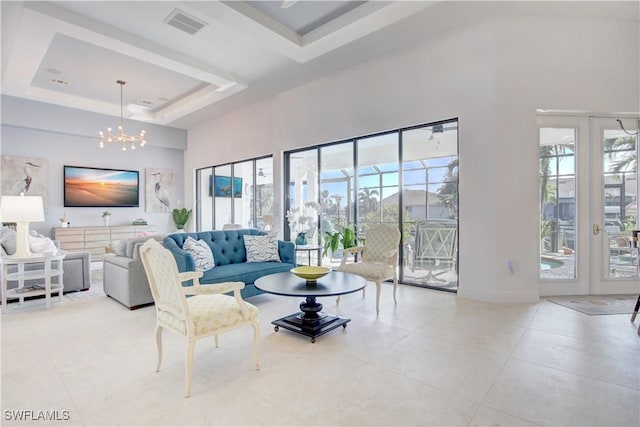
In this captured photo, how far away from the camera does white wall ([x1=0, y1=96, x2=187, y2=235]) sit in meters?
6.48

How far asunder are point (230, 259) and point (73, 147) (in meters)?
5.82

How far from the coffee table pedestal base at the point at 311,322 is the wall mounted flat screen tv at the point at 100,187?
6.75m

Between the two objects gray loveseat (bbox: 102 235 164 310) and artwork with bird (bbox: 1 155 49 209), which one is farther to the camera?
artwork with bird (bbox: 1 155 49 209)

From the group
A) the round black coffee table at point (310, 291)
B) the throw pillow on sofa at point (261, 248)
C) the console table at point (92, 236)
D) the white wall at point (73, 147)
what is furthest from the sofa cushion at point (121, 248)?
the white wall at point (73, 147)

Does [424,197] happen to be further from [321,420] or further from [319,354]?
[321,420]

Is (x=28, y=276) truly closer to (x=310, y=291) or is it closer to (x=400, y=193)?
(x=310, y=291)

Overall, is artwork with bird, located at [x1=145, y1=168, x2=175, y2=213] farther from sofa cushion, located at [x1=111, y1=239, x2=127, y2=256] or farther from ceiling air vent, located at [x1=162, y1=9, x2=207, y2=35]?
ceiling air vent, located at [x1=162, y1=9, x2=207, y2=35]

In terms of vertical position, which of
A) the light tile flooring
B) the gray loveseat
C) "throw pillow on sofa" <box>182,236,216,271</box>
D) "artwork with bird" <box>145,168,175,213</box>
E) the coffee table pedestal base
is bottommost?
the light tile flooring

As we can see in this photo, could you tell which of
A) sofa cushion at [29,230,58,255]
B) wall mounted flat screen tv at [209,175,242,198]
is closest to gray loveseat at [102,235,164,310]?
sofa cushion at [29,230,58,255]

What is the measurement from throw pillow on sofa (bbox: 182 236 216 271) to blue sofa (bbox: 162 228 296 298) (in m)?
0.07

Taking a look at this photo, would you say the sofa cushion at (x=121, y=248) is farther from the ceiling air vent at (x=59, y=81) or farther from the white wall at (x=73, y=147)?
the white wall at (x=73, y=147)

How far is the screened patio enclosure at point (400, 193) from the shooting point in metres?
4.50

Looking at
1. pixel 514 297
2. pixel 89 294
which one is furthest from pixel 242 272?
pixel 514 297

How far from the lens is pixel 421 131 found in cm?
468
